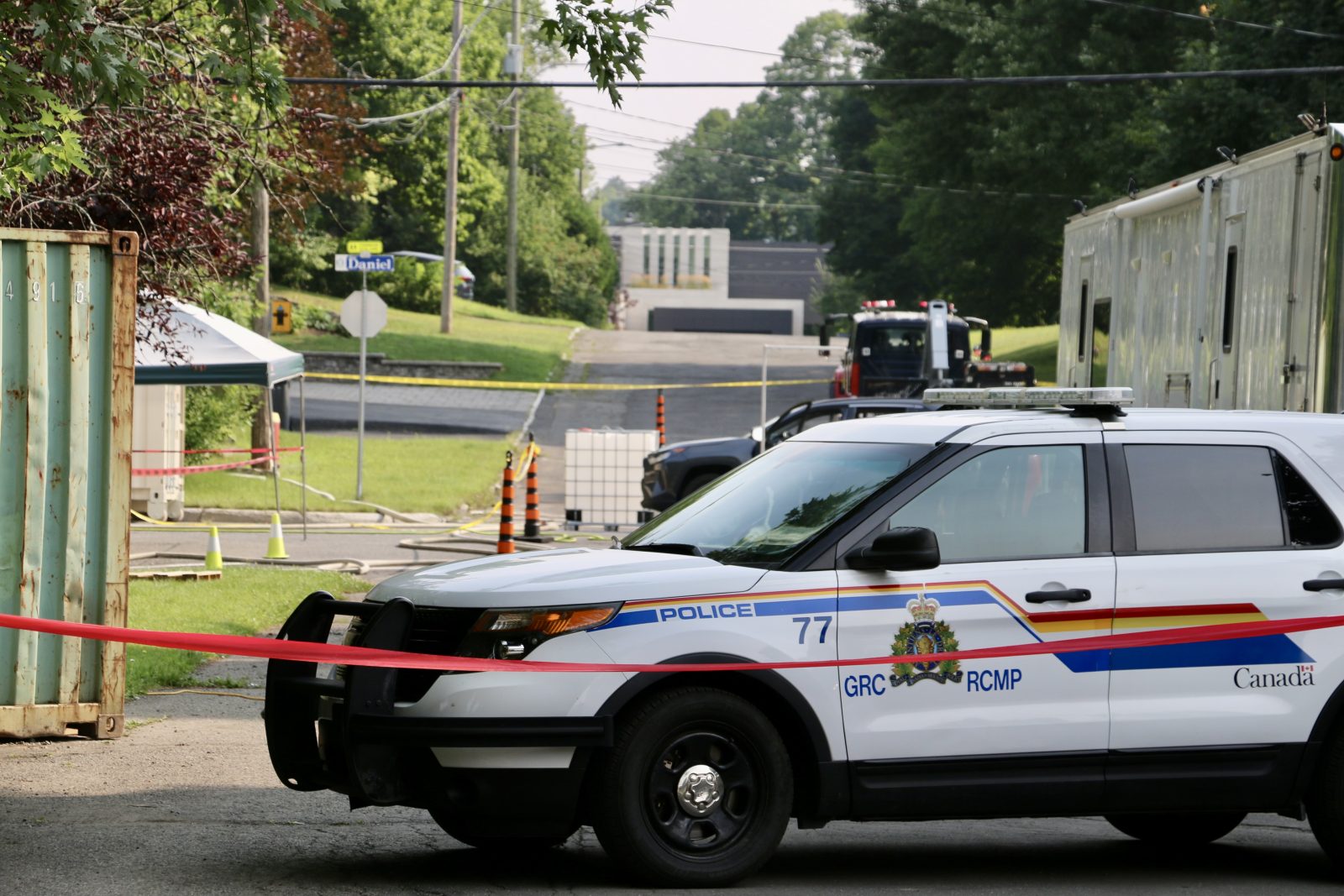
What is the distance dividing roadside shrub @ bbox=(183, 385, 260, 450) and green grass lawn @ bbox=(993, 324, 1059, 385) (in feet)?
84.9

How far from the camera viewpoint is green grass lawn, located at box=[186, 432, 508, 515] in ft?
81.4

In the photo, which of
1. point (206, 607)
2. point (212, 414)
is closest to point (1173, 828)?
point (206, 607)

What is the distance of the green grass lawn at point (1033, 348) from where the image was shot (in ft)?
170

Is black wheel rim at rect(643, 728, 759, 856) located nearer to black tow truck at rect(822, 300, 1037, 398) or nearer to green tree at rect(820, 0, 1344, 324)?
green tree at rect(820, 0, 1344, 324)

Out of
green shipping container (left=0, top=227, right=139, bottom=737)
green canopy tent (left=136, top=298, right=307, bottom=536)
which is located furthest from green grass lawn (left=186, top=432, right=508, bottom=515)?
green shipping container (left=0, top=227, right=139, bottom=737)

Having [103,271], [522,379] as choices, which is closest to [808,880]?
[103,271]

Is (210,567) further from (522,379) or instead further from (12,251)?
(522,379)

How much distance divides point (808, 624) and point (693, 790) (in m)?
0.71

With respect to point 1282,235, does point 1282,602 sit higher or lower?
lower

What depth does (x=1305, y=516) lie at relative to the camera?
7.14 m

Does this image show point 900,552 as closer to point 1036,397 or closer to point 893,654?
point 893,654

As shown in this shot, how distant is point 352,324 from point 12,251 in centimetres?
1625

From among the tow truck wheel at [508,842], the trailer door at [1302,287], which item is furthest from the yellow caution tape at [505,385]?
the tow truck wheel at [508,842]

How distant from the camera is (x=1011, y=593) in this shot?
670 cm
